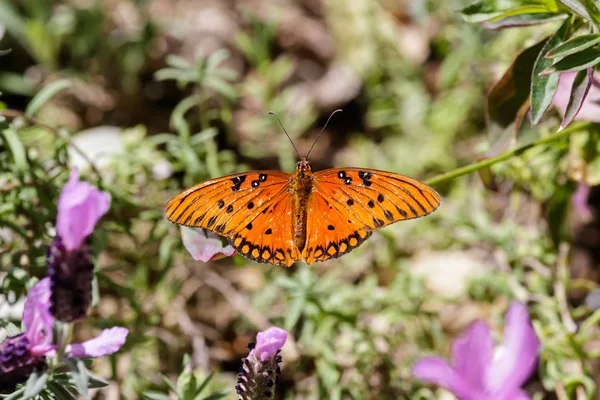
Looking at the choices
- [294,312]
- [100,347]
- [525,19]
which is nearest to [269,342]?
[100,347]

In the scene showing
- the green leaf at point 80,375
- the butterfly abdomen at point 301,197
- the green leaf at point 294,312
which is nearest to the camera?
the green leaf at point 80,375

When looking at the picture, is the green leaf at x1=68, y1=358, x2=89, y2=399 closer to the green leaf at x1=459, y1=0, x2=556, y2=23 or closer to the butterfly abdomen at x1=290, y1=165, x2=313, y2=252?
the butterfly abdomen at x1=290, y1=165, x2=313, y2=252

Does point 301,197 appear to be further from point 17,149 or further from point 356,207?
point 17,149

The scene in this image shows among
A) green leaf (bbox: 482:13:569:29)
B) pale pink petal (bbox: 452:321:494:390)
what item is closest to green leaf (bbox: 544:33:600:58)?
green leaf (bbox: 482:13:569:29)

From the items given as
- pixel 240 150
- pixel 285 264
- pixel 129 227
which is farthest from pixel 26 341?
pixel 240 150

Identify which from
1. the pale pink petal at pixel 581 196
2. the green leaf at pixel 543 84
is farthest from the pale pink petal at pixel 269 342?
the pale pink petal at pixel 581 196

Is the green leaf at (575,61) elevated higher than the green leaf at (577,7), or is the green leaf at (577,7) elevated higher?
the green leaf at (577,7)

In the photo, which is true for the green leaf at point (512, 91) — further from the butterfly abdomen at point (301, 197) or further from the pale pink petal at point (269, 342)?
the pale pink petal at point (269, 342)
